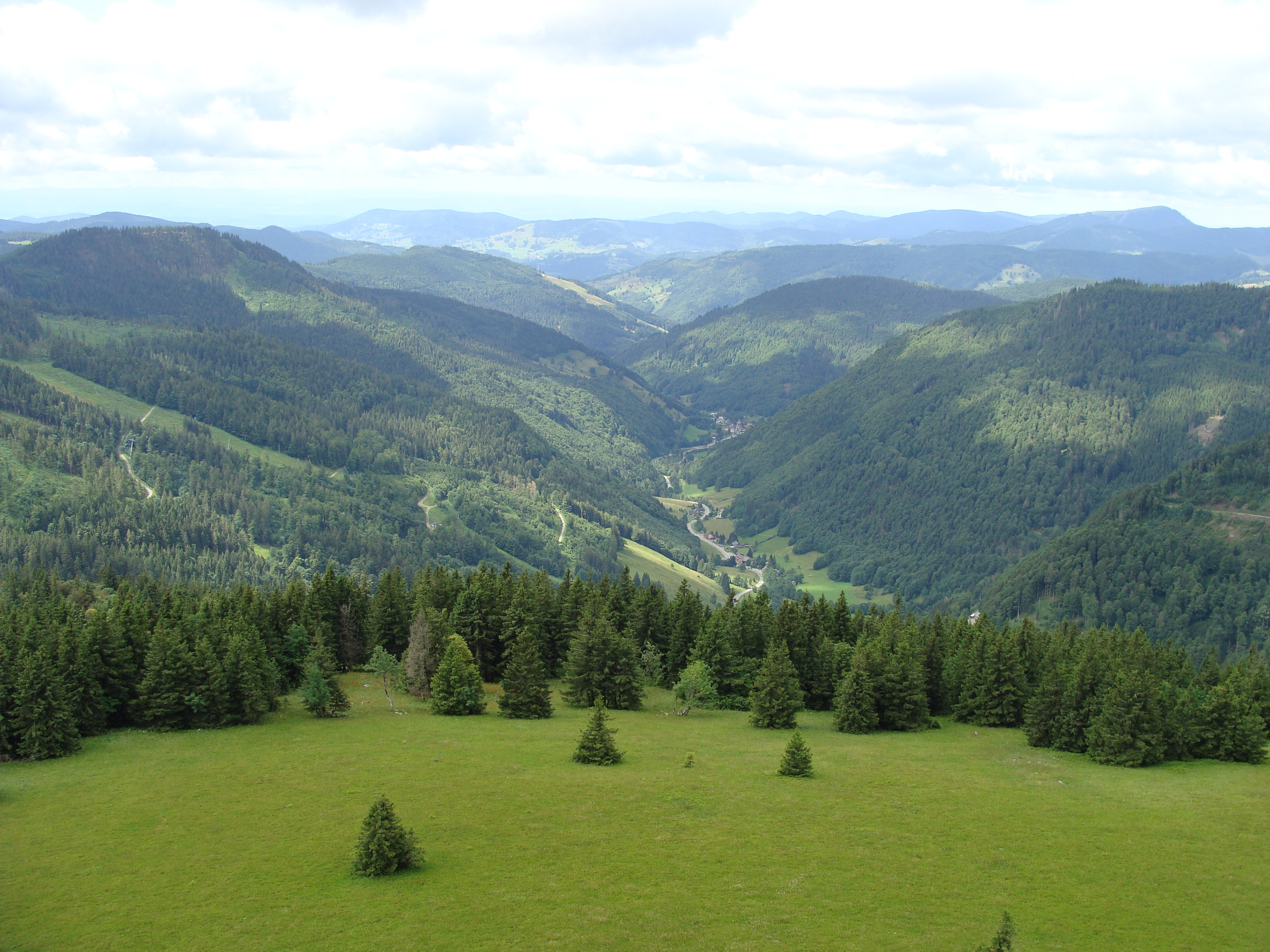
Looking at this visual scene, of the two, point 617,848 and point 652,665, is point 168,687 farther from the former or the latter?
point 652,665

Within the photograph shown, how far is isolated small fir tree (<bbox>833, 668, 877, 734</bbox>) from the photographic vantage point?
86.2 meters

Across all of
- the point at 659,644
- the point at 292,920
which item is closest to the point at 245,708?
the point at 292,920

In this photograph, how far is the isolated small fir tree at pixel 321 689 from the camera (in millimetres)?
81875

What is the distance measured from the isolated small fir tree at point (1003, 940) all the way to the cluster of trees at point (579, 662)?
4180 cm

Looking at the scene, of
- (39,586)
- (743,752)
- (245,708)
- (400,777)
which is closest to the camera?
(400,777)

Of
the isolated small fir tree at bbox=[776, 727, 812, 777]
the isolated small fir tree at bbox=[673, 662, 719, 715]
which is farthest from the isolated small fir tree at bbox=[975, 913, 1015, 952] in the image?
the isolated small fir tree at bbox=[673, 662, 719, 715]

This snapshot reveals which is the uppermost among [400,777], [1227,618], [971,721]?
[400,777]

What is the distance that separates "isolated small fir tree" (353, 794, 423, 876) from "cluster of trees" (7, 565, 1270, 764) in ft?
107

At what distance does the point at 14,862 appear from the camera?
163 feet

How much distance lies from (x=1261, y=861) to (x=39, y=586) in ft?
402

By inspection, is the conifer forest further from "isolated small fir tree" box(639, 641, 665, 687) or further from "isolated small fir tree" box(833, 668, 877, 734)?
"isolated small fir tree" box(639, 641, 665, 687)

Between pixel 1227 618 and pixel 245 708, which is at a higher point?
pixel 245 708

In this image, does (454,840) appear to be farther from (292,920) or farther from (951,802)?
(951,802)

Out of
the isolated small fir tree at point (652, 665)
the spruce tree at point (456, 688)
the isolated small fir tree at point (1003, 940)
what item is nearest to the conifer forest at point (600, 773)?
the isolated small fir tree at point (652, 665)
